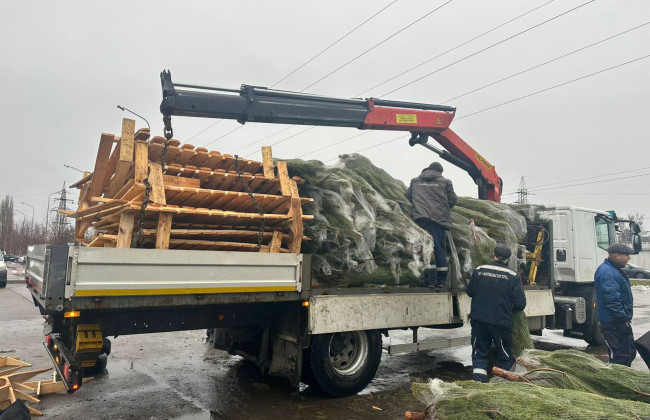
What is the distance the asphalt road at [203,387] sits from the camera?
15.8 ft

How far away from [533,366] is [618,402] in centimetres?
105

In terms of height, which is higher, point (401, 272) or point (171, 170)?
point (171, 170)

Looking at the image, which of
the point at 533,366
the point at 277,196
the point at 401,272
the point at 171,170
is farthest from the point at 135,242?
the point at 533,366

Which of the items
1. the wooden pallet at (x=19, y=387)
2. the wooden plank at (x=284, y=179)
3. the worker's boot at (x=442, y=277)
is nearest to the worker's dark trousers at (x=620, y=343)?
the worker's boot at (x=442, y=277)

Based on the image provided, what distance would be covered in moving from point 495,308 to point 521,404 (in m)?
2.53

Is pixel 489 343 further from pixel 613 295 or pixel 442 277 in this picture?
pixel 613 295

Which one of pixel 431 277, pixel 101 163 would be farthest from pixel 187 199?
pixel 431 277

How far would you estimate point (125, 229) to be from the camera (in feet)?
14.5

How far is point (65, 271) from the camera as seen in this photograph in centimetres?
369

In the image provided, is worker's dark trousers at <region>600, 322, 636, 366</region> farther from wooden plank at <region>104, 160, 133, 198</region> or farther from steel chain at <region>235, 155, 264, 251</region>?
wooden plank at <region>104, 160, 133, 198</region>

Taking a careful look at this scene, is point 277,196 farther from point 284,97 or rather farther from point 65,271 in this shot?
point 65,271

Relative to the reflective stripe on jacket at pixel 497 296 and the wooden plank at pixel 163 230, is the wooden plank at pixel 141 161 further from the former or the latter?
the reflective stripe on jacket at pixel 497 296

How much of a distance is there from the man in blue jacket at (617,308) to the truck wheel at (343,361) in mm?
2709

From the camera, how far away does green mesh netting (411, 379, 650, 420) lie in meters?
2.66
